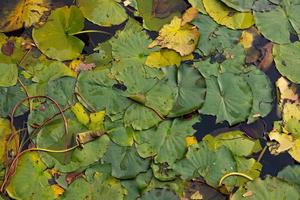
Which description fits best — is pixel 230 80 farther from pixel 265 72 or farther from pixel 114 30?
pixel 114 30

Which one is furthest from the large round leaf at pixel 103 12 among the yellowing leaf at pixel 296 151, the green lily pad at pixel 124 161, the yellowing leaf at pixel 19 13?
the yellowing leaf at pixel 296 151

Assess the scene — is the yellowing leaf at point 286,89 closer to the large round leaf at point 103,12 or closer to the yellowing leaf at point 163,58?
the yellowing leaf at point 163,58

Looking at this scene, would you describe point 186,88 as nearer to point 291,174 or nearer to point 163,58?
point 163,58

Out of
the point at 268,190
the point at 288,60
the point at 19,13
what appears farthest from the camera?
the point at 19,13

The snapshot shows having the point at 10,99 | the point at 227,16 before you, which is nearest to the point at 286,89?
the point at 227,16

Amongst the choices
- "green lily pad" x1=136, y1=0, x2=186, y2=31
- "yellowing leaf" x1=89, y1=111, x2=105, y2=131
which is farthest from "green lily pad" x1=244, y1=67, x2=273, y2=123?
"yellowing leaf" x1=89, y1=111, x2=105, y2=131

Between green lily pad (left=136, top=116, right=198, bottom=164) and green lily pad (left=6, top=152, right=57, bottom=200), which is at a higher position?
green lily pad (left=136, top=116, right=198, bottom=164)

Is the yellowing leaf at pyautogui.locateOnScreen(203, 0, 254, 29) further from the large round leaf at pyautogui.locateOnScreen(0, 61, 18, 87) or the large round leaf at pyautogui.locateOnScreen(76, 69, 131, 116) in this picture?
the large round leaf at pyautogui.locateOnScreen(0, 61, 18, 87)
